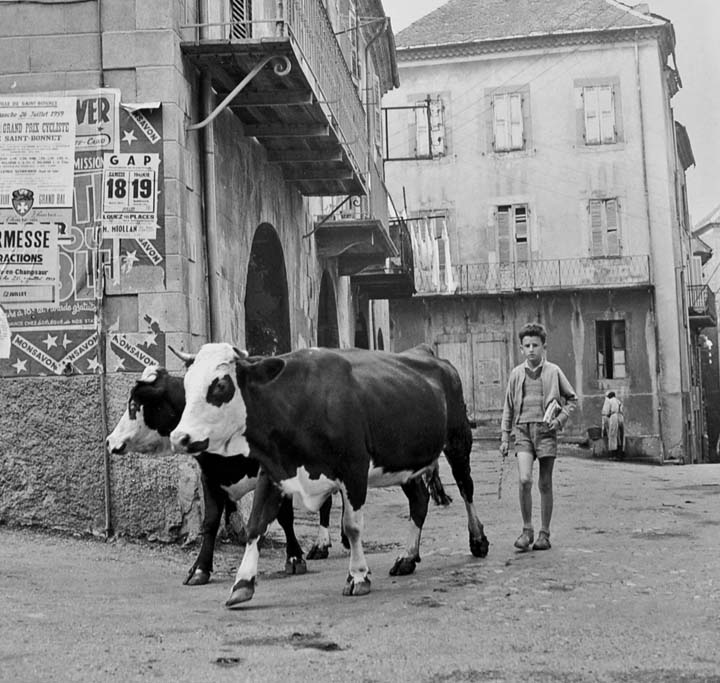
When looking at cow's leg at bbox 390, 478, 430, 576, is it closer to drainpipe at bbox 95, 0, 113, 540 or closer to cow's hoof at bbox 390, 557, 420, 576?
cow's hoof at bbox 390, 557, 420, 576

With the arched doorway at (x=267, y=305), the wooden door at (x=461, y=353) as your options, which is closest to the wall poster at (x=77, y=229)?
the arched doorway at (x=267, y=305)

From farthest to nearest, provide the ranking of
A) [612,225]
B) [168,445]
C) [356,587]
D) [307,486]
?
[612,225] → [168,445] → [307,486] → [356,587]

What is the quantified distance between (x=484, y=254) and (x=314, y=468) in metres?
29.5

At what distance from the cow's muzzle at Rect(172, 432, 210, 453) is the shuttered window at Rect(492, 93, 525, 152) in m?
30.5

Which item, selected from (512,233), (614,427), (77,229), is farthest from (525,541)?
(512,233)

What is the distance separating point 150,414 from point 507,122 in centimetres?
2971

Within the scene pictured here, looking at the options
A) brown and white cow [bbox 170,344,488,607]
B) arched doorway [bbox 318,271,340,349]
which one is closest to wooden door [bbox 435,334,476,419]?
arched doorway [bbox 318,271,340,349]

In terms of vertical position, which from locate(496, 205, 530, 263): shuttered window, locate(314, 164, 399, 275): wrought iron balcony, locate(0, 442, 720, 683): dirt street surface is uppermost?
locate(496, 205, 530, 263): shuttered window

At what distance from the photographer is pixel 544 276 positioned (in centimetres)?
3584

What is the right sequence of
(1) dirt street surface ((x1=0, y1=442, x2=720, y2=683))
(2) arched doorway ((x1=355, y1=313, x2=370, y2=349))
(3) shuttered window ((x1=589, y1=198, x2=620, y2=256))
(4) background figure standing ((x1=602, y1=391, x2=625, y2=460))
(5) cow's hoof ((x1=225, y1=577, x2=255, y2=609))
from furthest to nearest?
Result: 1. (3) shuttered window ((x1=589, y1=198, x2=620, y2=256))
2. (4) background figure standing ((x1=602, y1=391, x2=625, y2=460))
3. (2) arched doorway ((x1=355, y1=313, x2=370, y2=349))
4. (5) cow's hoof ((x1=225, y1=577, x2=255, y2=609))
5. (1) dirt street surface ((x1=0, y1=442, x2=720, y2=683))

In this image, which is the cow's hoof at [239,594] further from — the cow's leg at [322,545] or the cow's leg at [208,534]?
the cow's leg at [322,545]

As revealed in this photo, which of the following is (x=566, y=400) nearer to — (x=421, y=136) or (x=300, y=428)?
(x=300, y=428)

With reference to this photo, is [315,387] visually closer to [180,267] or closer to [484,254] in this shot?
[180,267]

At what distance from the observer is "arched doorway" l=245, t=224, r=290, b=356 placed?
13859 mm
